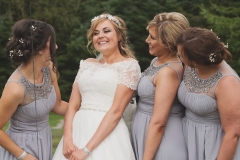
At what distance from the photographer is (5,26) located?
666 centimetres

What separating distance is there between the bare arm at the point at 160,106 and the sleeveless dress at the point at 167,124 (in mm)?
55

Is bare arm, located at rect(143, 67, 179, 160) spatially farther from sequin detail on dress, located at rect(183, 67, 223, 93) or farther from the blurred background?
the blurred background

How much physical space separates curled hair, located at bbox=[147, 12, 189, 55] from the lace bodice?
1.01 ft

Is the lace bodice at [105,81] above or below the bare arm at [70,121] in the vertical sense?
above

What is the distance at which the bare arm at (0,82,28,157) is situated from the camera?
3.15 meters

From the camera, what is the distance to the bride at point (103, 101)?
11.0ft

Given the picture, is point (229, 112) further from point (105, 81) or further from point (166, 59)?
point (105, 81)

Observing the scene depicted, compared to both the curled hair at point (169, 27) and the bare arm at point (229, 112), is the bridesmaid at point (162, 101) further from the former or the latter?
the bare arm at point (229, 112)

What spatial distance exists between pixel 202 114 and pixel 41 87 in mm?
1129

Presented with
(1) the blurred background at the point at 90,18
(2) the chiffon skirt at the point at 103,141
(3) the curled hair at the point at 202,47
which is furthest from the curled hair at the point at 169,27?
(1) the blurred background at the point at 90,18

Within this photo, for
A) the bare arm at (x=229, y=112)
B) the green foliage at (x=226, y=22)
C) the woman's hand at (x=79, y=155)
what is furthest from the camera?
the green foliage at (x=226, y=22)

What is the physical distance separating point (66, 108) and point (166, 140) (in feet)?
3.02

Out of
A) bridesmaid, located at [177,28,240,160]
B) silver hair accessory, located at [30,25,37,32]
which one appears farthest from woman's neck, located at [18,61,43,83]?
bridesmaid, located at [177,28,240,160]

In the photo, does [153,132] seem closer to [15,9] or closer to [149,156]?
[149,156]
